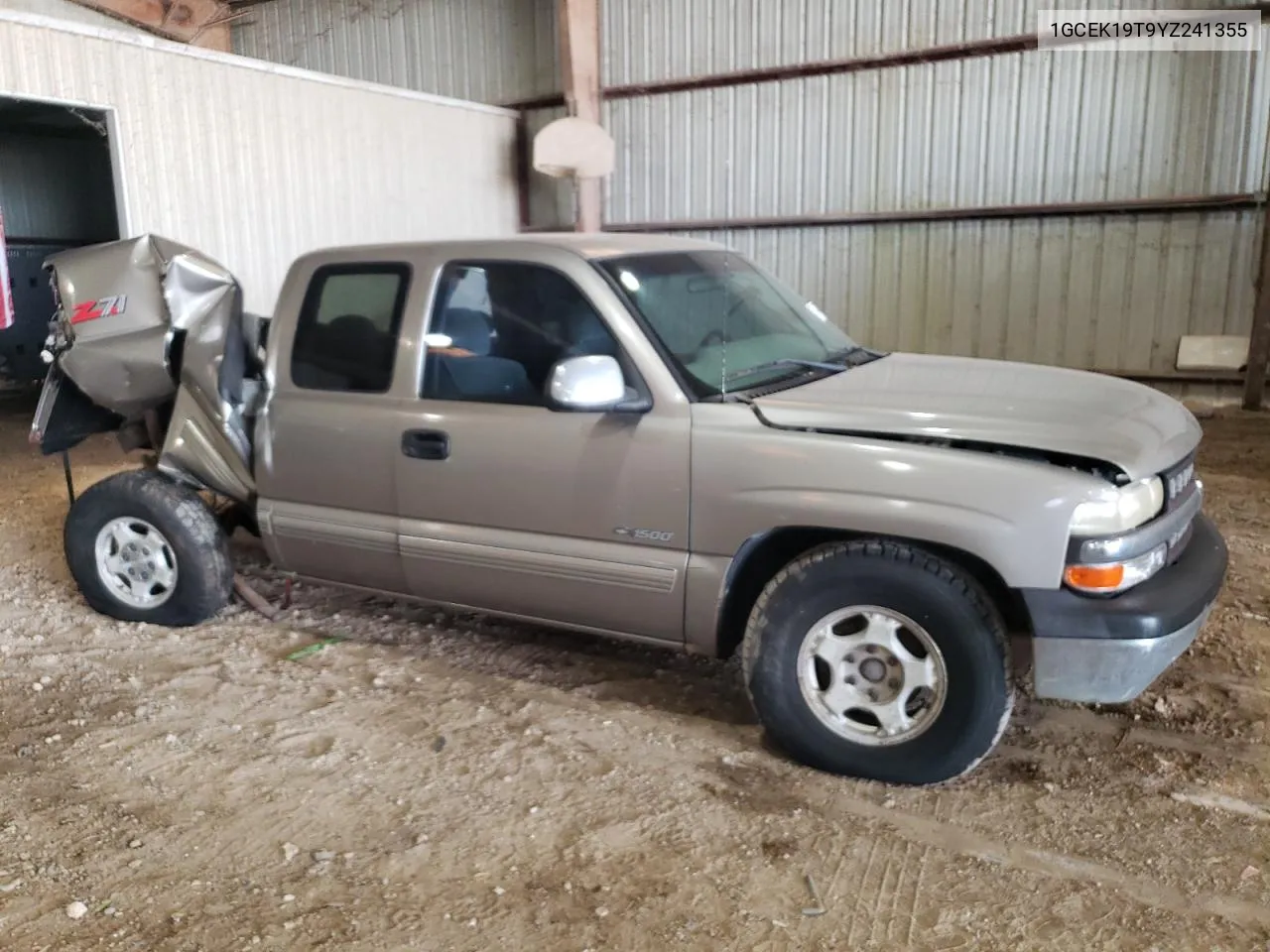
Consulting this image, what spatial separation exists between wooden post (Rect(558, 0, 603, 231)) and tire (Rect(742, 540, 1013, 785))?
998 cm

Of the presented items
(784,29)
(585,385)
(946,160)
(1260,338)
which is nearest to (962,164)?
(946,160)

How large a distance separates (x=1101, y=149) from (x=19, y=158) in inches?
A: 604

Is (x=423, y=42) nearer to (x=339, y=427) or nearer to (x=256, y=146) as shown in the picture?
(x=256, y=146)

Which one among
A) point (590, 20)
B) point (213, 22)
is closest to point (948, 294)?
point (590, 20)

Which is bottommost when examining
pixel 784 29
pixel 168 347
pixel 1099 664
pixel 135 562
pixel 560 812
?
pixel 560 812

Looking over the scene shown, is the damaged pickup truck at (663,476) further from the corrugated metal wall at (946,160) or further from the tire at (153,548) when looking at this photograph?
the corrugated metal wall at (946,160)

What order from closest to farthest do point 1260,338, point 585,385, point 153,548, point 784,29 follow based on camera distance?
point 585,385 < point 153,548 < point 1260,338 < point 784,29

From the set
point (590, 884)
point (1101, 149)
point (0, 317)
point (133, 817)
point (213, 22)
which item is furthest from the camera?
point (213, 22)

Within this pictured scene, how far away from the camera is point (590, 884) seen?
287cm

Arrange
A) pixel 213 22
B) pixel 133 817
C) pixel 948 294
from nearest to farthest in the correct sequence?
pixel 133 817 → pixel 948 294 → pixel 213 22

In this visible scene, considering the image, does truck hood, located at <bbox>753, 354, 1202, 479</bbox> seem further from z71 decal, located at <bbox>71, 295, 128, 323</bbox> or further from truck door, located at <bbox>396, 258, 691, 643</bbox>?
z71 decal, located at <bbox>71, 295, 128, 323</bbox>

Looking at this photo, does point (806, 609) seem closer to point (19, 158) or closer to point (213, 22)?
point (213, 22)

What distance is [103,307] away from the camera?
186 inches

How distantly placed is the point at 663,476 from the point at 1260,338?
8.99 metres
